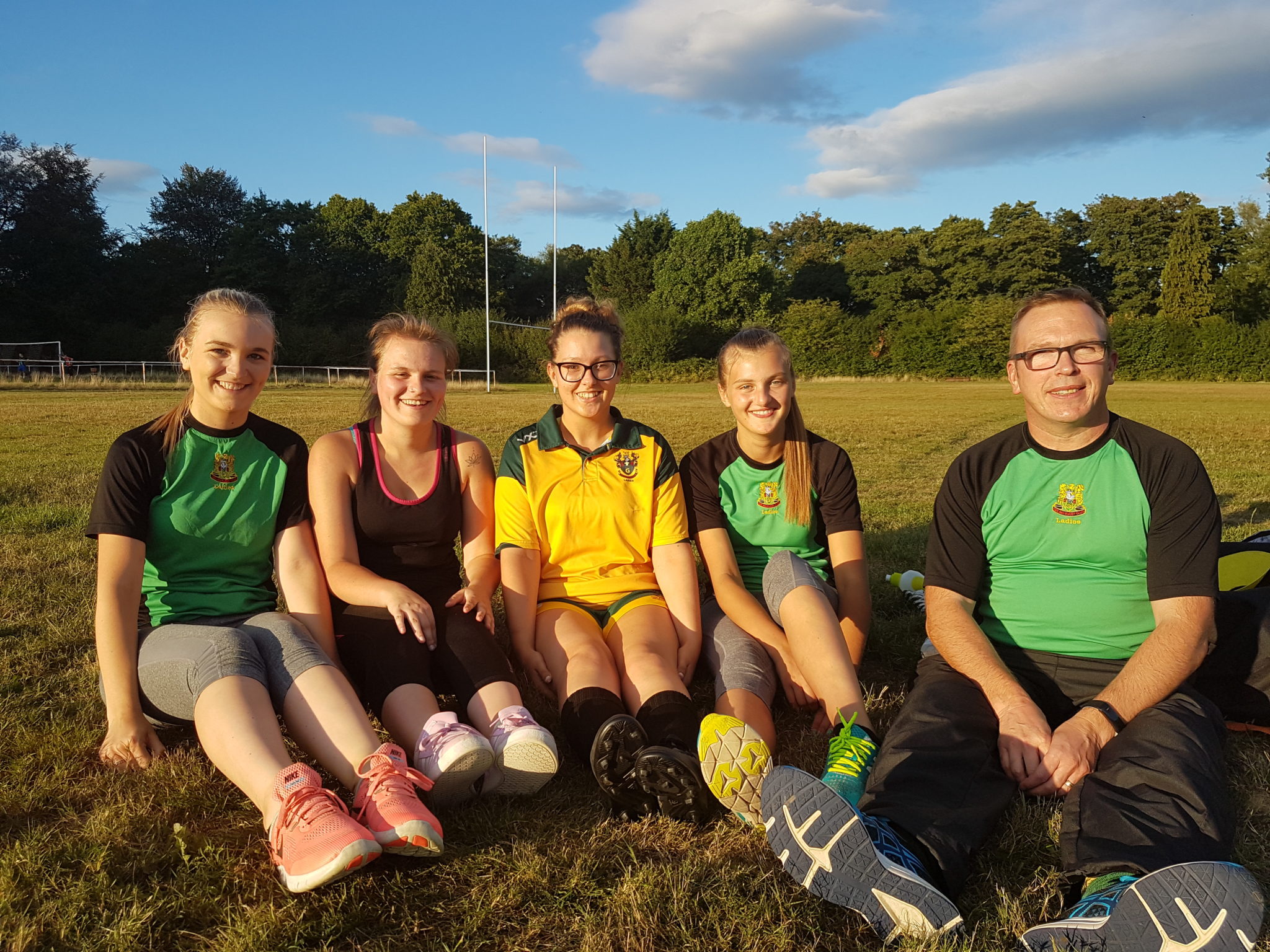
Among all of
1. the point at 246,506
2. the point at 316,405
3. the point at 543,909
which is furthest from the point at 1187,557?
the point at 316,405

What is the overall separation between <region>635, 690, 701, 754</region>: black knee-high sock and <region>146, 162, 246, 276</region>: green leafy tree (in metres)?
67.3

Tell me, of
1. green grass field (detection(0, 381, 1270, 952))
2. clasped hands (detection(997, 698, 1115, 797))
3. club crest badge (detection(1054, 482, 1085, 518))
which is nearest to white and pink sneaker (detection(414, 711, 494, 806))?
green grass field (detection(0, 381, 1270, 952))

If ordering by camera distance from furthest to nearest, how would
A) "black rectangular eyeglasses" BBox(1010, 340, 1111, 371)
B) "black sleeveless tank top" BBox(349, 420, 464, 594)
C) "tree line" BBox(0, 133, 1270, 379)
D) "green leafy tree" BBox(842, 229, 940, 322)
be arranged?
"green leafy tree" BBox(842, 229, 940, 322), "tree line" BBox(0, 133, 1270, 379), "black sleeveless tank top" BBox(349, 420, 464, 594), "black rectangular eyeglasses" BBox(1010, 340, 1111, 371)

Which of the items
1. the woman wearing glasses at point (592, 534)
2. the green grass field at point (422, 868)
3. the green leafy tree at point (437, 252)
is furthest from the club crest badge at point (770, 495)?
the green leafy tree at point (437, 252)

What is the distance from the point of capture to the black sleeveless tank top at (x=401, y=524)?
318 centimetres

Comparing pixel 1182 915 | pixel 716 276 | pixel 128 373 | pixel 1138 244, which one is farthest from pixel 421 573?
pixel 1138 244

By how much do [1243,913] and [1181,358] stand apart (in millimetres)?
48569

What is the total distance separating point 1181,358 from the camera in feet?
140

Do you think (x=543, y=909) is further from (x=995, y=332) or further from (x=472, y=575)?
(x=995, y=332)

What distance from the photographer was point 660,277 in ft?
192

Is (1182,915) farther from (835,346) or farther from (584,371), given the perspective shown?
(835,346)

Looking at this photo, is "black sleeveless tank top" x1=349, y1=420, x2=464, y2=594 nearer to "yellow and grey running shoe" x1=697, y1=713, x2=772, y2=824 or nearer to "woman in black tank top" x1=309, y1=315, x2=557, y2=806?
"woman in black tank top" x1=309, y1=315, x2=557, y2=806

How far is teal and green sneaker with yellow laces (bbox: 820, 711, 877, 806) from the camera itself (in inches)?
93.3

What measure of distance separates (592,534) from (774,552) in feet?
2.44
